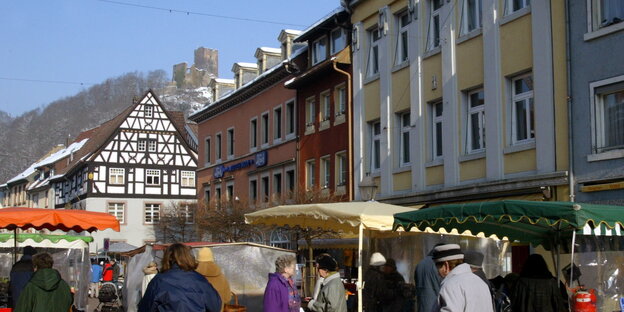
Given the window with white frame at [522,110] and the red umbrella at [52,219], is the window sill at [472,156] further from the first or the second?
the red umbrella at [52,219]

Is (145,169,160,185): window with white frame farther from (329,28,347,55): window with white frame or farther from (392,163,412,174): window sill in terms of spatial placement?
(392,163,412,174): window sill

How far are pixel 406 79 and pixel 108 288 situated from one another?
1007cm

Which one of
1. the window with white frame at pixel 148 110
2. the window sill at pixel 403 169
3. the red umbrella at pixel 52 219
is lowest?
the red umbrella at pixel 52 219

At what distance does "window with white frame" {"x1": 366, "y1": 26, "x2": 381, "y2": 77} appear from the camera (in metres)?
27.1

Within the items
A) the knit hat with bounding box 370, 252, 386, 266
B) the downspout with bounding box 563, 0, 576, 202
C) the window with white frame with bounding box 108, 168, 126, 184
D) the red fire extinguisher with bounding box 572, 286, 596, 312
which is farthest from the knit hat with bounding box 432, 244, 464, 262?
the window with white frame with bounding box 108, 168, 126, 184

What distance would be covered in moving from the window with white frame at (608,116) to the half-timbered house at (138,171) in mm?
49148

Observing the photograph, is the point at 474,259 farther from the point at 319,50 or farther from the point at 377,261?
the point at 319,50

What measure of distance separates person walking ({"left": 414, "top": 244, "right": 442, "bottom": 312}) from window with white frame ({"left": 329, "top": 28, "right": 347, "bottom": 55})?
1898cm

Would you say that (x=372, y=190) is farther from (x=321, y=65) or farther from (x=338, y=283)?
(x=338, y=283)

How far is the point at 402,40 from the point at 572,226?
16.6 meters

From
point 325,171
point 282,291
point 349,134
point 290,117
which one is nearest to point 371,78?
point 349,134

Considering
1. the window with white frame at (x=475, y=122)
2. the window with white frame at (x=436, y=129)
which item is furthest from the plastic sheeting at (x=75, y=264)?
the window with white frame at (x=475, y=122)

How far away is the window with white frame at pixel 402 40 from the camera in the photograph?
995 inches

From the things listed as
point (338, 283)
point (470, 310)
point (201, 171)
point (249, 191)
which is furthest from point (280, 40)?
point (470, 310)
